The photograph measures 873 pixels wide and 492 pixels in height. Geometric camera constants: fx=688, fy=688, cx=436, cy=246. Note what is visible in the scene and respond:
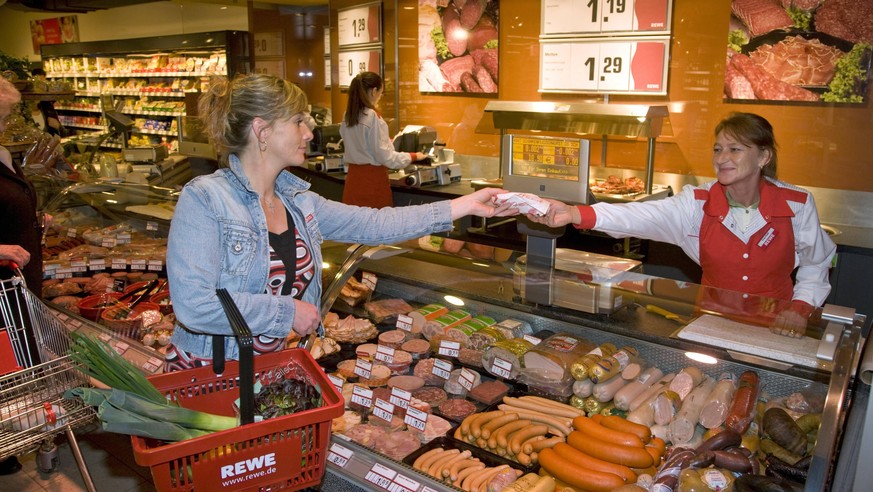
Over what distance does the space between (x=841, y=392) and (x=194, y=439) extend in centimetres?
167

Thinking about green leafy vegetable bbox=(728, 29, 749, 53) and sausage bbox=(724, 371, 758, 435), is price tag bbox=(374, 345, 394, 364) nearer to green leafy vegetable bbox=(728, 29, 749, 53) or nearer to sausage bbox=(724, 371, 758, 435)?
sausage bbox=(724, 371, 758, 435)

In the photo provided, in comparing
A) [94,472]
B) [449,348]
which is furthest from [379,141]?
[449,348]

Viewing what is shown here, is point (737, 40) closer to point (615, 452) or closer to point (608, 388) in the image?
point (608, 388)

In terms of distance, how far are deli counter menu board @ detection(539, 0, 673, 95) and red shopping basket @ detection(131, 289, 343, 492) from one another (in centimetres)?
540

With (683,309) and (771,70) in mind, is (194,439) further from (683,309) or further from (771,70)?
(771,70)

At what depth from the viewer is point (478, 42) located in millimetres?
7715

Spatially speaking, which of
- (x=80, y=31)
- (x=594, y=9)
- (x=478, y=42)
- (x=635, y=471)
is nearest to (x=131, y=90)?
(x=80, y=31)

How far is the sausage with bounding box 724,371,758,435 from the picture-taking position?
2152 millimetres

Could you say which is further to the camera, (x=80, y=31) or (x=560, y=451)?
(x=80, y=31)

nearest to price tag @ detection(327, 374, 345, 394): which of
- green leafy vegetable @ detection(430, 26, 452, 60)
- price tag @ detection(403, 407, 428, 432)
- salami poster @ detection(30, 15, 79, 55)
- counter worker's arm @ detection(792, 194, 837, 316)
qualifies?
price tag @ detection(403, 407, 428, 432)

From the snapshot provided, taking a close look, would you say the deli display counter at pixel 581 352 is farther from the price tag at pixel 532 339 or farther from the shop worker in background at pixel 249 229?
the shop worker in background at pixel 249 229

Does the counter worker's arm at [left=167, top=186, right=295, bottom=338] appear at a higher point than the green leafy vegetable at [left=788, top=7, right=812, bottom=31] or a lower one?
lower

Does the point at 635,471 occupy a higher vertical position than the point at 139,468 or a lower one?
higher

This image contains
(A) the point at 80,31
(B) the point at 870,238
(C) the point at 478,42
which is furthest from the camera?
(A) the point at 80,31
